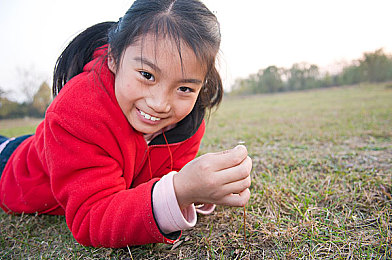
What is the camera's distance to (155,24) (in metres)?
1.17

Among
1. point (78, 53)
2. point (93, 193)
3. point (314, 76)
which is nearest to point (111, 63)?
point (78, 53)

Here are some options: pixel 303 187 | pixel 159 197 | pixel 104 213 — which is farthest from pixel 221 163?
pixel 303 187

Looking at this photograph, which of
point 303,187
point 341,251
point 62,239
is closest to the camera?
point 341,251

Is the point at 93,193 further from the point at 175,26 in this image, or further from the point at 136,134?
the point at 175,26

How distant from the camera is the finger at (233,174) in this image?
3.31 ft

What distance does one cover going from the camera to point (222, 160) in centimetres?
102

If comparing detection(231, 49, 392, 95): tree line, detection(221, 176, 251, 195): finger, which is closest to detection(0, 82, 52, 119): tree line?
detection(221, 176, 251, 195): finger

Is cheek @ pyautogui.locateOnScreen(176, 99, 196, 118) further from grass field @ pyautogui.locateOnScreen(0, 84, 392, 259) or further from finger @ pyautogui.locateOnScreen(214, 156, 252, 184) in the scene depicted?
grass field @ pyautogui.locateOnScreen(0, 84, 392, 259)

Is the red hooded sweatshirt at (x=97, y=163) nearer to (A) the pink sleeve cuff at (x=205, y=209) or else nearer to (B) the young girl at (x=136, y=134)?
(B) the young girl at (x=136, y=134)

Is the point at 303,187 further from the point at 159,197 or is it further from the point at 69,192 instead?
the point at 69,192

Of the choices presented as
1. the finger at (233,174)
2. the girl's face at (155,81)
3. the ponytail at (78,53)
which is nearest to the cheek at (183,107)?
the girl's face at (155,81)

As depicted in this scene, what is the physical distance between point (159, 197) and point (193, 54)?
0.64 m

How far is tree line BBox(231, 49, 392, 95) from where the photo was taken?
2883 cm

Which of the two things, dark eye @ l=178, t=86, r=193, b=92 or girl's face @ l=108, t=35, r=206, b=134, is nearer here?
girl's face @ l=108, t=35, r=206, b=134
